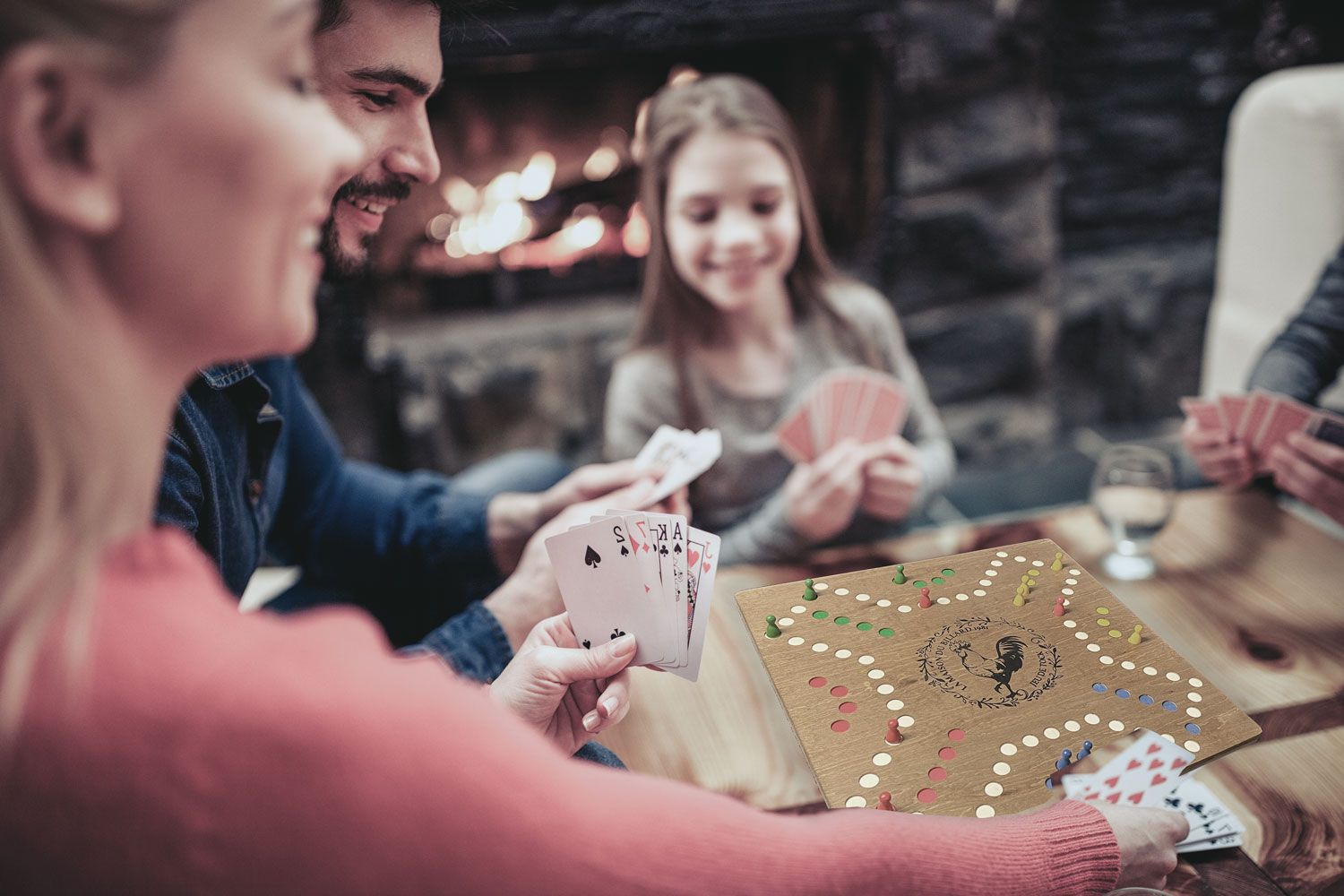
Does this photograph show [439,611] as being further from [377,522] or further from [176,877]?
[176,877]

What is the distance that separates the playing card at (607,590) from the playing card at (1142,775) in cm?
39

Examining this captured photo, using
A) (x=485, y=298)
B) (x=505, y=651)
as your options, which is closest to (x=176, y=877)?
(x=505, y=651)

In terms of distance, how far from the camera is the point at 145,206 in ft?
1.53

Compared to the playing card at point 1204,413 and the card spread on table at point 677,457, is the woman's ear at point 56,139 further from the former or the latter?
the playing card at point 1204,413

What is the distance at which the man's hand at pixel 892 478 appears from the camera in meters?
1.51

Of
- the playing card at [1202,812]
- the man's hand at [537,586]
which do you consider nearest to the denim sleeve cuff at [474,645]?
the man's hand at [537,586]

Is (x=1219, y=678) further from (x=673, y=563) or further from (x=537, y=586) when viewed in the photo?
(x=537, y=586)

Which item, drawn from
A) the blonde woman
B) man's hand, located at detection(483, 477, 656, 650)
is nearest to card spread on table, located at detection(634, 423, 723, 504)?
man's hand, located at detection(483, 477, 656, 650)

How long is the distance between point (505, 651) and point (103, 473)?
623 millimetres

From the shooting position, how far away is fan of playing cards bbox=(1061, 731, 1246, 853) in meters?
0.78

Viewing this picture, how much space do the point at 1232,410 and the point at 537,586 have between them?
1001 millimetres

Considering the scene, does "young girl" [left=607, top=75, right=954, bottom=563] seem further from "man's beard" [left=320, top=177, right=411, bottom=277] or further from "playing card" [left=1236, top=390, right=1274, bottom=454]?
"man's beard" [left=320, top=177, right=411, bottom=277]

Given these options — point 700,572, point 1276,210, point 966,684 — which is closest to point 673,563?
point 700,572

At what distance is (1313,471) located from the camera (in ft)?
4.01
